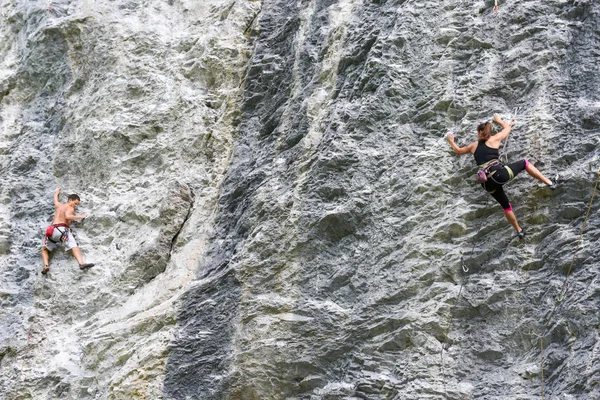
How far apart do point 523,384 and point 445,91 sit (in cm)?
359

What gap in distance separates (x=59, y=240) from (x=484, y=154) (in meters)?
6.04

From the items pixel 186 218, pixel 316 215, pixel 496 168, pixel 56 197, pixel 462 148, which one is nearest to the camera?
pixel 496 168

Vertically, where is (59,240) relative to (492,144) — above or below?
above

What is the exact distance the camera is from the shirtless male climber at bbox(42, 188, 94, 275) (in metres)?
10.6

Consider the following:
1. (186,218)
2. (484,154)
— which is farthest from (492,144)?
(186,218)

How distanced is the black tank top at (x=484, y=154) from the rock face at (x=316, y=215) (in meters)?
0.35

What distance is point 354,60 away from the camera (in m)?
9.98

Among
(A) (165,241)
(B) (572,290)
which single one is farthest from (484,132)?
(A) (165,241)

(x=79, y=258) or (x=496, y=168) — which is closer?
(x=496, y=168)

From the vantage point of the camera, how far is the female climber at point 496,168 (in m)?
7.96

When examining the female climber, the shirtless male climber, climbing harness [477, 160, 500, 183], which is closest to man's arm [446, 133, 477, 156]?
the female climber

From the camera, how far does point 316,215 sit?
8.96 m

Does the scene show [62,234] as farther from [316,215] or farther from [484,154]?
[484,154]

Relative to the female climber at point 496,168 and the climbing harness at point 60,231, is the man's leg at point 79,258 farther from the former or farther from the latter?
the female climber at point 496,168
